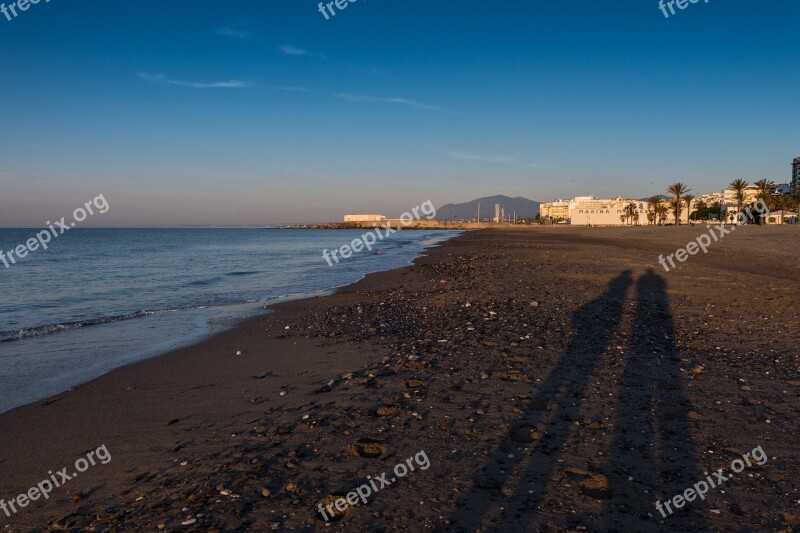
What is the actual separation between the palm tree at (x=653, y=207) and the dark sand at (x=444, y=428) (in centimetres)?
14084

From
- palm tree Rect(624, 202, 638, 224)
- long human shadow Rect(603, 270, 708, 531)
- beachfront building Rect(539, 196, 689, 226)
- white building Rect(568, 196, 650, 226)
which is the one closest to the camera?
long human shadow Rect(603, 270, 708, 531)

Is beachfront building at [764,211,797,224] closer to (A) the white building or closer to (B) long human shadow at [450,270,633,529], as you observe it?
(A) the white building

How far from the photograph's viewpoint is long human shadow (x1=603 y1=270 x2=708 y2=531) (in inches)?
158

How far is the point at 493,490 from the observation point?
168 inches

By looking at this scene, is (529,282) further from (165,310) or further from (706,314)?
(165,310)

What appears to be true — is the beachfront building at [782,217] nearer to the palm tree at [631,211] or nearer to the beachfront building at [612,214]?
the beachfront building at [612,214]

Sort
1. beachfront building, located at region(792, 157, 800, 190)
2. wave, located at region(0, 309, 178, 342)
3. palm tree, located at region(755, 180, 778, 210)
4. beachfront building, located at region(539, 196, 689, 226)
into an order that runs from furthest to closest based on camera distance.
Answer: beachfront building, located at region(792, 157, 800, 190) < beachfront building, located at region(539, 196, 689, 226) < palm tree, located at region(755, 180, 778, 210) < wave, located at region(0, 309, 178, 342)

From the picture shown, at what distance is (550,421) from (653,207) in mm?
162223

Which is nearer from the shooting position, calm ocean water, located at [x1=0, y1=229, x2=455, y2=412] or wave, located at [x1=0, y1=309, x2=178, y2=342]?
calm ocean water, located at [x1=0, y1=229, x2=455, y2=412]

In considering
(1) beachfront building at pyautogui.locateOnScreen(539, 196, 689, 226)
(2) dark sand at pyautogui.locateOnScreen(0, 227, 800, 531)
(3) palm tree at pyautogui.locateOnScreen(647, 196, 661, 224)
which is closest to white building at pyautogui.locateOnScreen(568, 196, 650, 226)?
(1) beachfront building at pyautogui.locateOnScreen(539, 196, 689, 226)

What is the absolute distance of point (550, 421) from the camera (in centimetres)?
570

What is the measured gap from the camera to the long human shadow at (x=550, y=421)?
4.13 m

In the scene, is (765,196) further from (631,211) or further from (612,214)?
(612,214)

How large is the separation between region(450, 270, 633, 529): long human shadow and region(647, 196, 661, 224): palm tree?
142757mm
